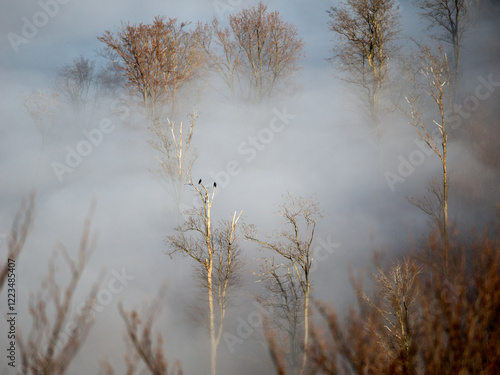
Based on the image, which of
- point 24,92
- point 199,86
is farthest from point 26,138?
point 199,86

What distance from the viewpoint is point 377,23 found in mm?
19000

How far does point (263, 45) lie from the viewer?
22500 mm

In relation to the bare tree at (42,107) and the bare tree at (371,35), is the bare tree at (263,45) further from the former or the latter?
the bare tree at (42,107)

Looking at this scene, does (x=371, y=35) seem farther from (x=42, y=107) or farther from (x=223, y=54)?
(x=42, y=107)

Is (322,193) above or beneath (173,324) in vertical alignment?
above

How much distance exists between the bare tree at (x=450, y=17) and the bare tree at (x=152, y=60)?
41.7 feet

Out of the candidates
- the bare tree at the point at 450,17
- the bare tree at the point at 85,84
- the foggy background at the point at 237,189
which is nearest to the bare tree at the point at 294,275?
the foggy background at the point at 237,189

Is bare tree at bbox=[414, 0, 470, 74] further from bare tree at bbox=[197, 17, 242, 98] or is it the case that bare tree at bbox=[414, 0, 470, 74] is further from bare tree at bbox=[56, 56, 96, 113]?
bare tree at bbox=[56, 56, 96, 113]

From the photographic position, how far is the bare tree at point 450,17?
778 inches

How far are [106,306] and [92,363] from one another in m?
2.69

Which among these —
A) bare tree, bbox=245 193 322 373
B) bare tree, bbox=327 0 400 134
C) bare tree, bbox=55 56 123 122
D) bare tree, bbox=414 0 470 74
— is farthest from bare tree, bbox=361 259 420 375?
bare tree, bbox=55 56 123 122

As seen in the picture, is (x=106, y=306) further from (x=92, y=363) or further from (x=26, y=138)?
(x=26, y=138)

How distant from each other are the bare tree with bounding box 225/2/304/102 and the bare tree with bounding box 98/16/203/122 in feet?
12.2

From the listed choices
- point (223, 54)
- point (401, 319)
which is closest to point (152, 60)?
point (223, 54)
